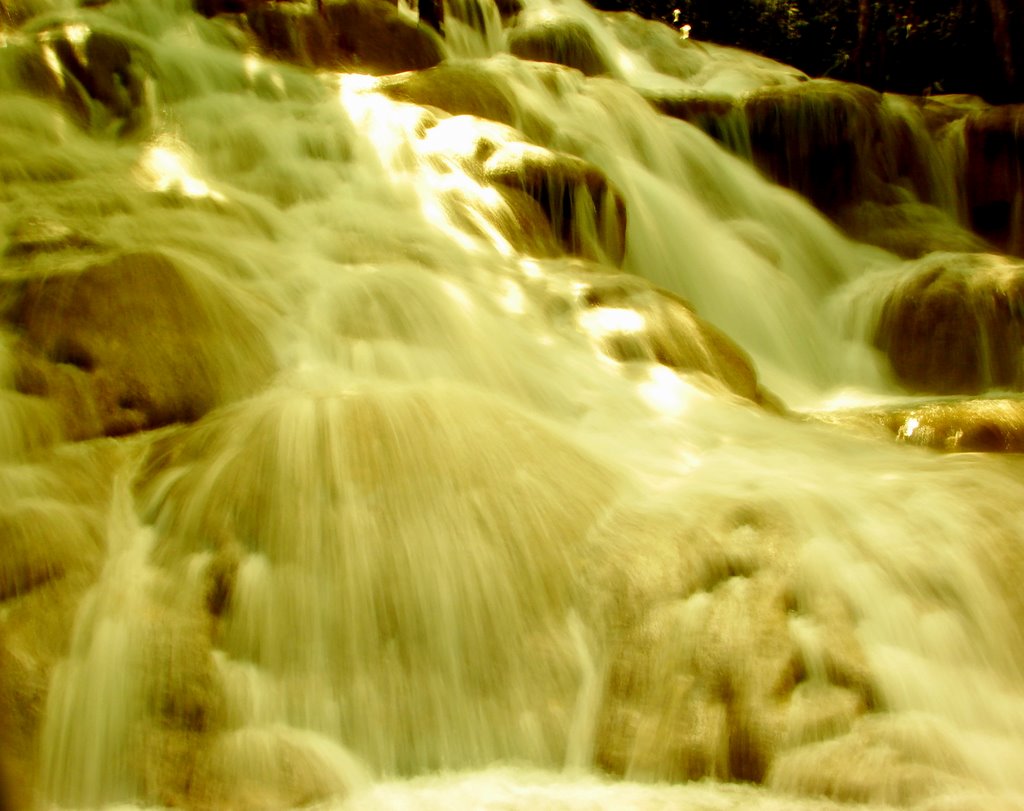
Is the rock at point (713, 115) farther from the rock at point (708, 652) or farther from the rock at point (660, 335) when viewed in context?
the rock at point (708, 652)

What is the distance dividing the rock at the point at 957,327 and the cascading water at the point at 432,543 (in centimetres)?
223

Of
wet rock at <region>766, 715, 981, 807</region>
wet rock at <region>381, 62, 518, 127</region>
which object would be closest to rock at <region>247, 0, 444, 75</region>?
wet rock at <region>381, 62, 518, 127</region>

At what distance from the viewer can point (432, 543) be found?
3.54 meters

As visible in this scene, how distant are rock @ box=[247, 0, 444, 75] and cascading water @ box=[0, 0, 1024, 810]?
3463 mm

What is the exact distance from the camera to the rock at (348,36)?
933cm

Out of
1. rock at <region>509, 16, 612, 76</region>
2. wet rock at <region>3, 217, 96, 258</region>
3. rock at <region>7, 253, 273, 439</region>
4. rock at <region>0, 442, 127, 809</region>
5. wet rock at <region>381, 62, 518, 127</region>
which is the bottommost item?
rock at <region>0, 442, 127, 809</region>

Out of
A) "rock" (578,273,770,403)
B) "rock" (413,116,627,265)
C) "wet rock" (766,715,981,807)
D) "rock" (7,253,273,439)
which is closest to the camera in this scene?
"wet rock" (766,715,981,807)

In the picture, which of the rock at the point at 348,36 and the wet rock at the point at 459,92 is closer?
the wet rock at the point at 459,92

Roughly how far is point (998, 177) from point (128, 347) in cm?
900

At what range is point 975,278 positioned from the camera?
759 centimetres

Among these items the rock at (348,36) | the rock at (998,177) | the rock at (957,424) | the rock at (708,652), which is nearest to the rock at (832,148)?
the rock at (998,177)

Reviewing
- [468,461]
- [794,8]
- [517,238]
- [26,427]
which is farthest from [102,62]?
[794,8]

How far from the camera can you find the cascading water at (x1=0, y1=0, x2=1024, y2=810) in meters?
3.05

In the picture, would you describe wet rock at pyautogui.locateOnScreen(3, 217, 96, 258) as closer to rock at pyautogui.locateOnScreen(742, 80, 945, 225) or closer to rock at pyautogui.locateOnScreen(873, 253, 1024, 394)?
rock at pyautogui.locateOnScreen(873, 253, 1024, 394)
